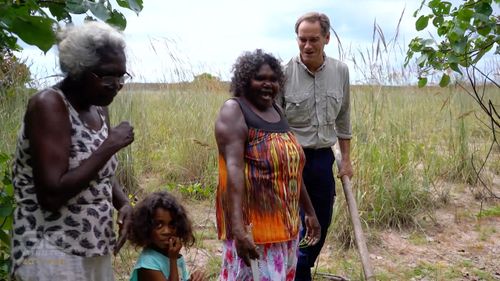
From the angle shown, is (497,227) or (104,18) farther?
(497,227)

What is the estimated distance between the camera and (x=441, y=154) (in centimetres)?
585

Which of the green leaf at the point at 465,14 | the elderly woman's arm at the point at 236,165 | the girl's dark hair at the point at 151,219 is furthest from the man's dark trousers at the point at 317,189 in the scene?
the green leaf at the point at 465,14

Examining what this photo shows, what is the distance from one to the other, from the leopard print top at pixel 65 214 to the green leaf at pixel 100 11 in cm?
26

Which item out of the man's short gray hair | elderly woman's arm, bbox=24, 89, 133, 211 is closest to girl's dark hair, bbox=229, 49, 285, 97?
the man's short gray hair

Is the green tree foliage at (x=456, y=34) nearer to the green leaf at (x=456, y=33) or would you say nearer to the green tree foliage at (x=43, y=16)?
the green leaf at (x=456, y=33)

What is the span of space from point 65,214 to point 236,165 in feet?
2.71

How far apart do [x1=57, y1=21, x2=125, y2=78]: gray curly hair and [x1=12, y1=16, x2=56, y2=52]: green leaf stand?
246 millimetres

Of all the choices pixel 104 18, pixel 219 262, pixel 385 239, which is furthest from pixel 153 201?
pixel 385 239

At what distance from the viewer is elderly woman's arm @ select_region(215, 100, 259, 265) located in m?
2.39

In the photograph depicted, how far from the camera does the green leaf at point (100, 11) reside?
1788 mm

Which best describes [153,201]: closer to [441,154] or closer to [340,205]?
[340,205]

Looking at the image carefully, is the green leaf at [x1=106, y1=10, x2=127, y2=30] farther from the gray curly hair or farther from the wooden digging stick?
the wooden digging stick

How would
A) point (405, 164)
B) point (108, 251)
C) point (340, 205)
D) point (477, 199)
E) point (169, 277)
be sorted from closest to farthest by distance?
1. point (108, 251)
2. point (169, 277)
3. point (340, 205)
4. point (405, 164)
5. point (477, 199)

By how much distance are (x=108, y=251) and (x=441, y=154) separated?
4.58 meters
